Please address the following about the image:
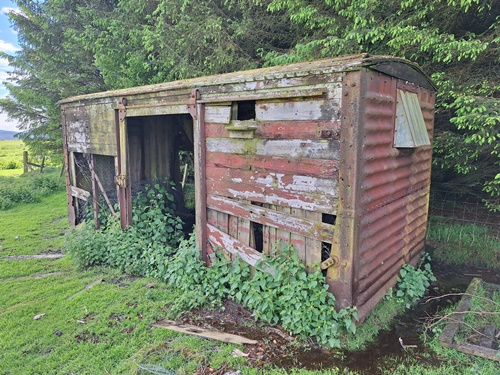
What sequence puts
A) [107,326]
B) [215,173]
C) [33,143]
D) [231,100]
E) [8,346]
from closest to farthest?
[8,346]
[107,326]
[231,100]
[215,173]
[33,143]

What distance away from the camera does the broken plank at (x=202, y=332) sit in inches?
143

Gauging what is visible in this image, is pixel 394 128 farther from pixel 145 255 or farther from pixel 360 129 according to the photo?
pixel 145 255

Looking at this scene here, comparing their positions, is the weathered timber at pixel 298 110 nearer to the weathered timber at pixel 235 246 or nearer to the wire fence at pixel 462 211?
the weathered timber at pixel 235 246

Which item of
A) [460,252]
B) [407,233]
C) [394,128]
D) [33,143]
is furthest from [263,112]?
[33,143]

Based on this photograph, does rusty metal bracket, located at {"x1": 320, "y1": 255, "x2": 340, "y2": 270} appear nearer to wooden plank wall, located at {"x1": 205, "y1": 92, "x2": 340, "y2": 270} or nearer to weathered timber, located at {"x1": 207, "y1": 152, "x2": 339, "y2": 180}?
wooden plank wall, located at {"x1": 205, "y1": 92, "x2": 340, "y2": 270}

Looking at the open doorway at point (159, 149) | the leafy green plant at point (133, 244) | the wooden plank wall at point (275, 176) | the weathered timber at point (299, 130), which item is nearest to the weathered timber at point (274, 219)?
the wooden plank wall at point (275, 176)

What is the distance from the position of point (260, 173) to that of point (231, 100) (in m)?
1.04

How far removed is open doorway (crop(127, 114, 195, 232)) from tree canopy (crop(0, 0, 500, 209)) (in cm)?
213

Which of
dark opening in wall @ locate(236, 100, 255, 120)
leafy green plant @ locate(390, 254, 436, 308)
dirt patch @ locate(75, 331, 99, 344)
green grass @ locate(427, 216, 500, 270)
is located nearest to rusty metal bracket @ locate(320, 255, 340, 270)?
leafy green plant @ locate(390, 254, 436, 308)

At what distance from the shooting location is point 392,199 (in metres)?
4.30

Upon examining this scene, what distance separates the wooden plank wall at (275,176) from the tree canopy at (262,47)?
2960 millimetres

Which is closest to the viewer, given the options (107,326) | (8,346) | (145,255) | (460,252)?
(8,346)

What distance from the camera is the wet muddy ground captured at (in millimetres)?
3309

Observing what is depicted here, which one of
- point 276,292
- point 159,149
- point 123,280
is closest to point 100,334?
point 123,280
